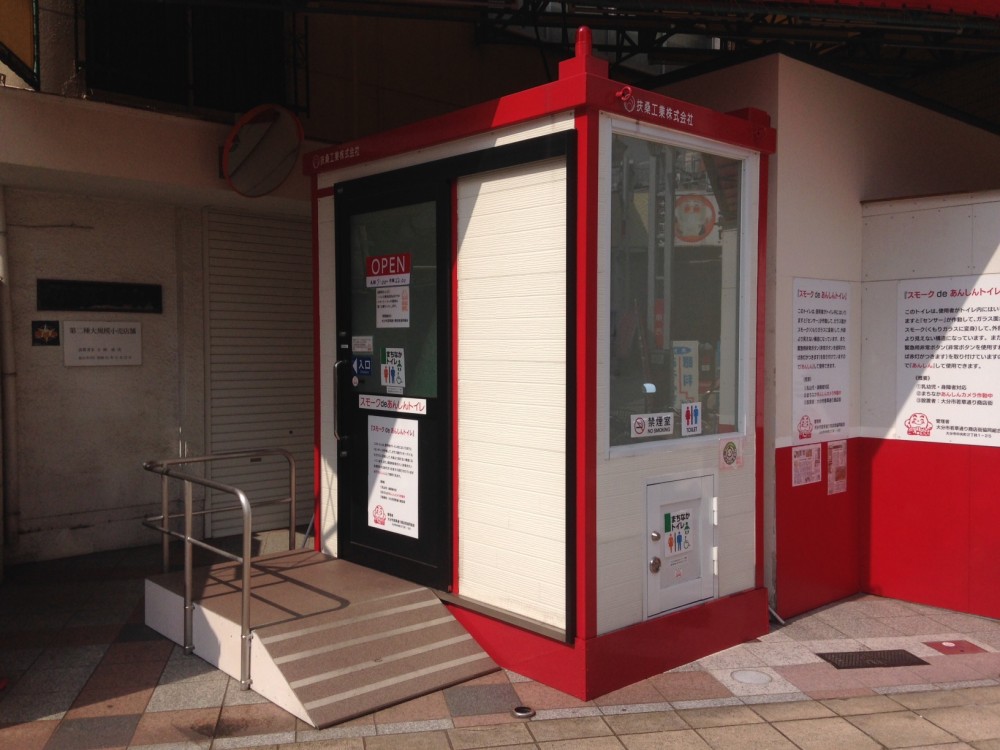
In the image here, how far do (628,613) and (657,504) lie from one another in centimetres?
61

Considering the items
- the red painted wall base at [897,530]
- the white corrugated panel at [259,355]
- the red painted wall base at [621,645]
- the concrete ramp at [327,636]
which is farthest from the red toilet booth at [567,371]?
the white corrugated panel at [259,355]

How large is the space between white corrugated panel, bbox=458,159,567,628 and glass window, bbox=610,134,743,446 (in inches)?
13.0

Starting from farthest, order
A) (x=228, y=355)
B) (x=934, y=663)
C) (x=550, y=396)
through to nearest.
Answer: (x=228, y=355)
(x=934, y=663)
(x=550, y=396)

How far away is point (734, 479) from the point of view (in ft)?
17.5

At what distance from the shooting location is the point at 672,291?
5.02 m

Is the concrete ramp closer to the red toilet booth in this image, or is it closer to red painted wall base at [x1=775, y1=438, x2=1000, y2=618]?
the red toilet booth

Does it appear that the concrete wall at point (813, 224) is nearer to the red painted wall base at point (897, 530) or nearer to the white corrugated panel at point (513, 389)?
the red painted wall base at point (897, 530)

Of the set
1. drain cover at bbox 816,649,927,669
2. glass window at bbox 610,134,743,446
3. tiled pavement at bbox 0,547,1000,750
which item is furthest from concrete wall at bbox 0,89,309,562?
drain cover at bbox 816,649,927,669

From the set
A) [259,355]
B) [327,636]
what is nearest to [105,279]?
[259,355]

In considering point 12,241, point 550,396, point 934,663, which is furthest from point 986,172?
point 12,241

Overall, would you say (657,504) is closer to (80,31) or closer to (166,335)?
(166,335)

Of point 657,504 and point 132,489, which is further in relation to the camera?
point 132,489

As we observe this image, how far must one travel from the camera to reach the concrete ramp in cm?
439

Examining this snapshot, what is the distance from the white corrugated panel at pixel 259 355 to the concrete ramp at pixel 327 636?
2481 mm
